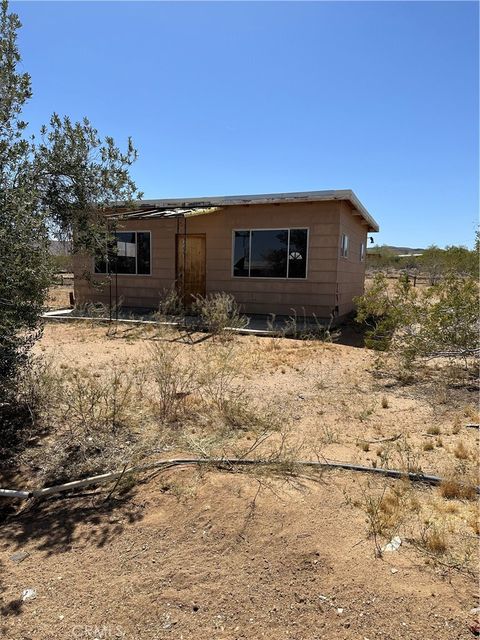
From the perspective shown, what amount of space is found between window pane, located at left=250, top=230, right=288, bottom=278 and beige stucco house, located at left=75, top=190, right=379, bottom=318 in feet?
0.09

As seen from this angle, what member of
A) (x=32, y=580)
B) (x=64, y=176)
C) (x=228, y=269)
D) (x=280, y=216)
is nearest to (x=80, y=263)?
(x=228, y=269)

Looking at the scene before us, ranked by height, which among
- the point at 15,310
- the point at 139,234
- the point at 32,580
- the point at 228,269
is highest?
the point at 139,234

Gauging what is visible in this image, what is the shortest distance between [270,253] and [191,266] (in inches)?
103

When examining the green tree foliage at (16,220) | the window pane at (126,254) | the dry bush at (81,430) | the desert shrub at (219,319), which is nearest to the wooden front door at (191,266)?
the window pane at (126,254)

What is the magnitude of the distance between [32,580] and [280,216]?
10.3 m

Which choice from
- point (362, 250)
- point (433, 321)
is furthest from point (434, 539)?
point (362, 250)

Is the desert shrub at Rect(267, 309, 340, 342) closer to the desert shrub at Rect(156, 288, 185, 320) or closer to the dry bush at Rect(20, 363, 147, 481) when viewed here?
the desert shrub at Rect(156, 288, 185, 320)

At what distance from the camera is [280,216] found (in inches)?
459

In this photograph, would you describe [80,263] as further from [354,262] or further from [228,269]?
[354,262]

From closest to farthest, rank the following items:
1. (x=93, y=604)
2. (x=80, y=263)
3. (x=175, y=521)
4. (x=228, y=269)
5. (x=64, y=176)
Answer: (x=93, y=604)
(x=175, y=521)
(x=64, y=176)
(x=228, y=269)
(x=80, y=263)

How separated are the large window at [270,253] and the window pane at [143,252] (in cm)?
290

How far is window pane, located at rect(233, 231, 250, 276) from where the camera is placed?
40.0 feet

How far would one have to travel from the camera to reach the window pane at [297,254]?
37.8 feet

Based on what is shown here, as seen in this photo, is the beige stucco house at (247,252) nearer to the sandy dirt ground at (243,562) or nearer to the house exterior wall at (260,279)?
the house exterior wall at (260,279)
